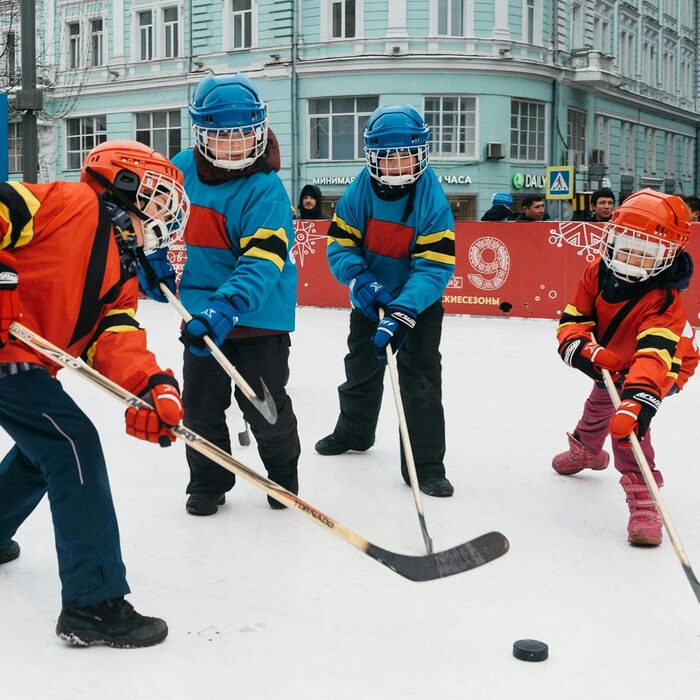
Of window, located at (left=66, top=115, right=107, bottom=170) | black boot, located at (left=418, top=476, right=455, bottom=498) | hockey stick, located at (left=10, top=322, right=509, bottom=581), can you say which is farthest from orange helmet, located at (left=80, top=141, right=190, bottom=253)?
window, located at (left=66, top=115, right=107, bottom=170)

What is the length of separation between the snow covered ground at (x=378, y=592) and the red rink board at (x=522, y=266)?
A: 5093 millimetres

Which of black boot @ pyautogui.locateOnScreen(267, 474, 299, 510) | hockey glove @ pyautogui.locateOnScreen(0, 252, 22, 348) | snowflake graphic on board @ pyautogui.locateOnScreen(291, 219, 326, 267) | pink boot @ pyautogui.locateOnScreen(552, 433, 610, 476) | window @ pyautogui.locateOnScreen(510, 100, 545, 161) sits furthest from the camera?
window @ pyautogui.locateOnScreen(510, 100, 545, 161)

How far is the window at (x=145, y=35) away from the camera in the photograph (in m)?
25.6

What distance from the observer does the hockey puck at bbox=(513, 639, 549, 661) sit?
8.66 feet

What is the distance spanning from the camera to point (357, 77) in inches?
879

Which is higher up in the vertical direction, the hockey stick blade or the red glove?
the red glove

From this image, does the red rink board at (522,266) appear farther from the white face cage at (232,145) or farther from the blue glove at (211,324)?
the blue glove at (211,324)

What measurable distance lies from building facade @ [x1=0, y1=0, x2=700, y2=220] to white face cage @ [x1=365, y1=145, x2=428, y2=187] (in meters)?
18.0

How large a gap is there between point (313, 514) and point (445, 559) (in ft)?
1.73

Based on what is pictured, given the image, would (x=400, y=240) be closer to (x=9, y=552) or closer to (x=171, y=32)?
(x=9, y=552)

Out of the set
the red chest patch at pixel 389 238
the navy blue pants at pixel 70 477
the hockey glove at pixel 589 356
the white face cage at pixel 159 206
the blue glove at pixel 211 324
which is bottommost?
the navy blue pants at pixel 70 477

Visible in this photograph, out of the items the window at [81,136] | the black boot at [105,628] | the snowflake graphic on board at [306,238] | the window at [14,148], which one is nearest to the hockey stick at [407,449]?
the black boot at [105,628]

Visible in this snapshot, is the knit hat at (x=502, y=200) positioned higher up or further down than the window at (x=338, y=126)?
further down

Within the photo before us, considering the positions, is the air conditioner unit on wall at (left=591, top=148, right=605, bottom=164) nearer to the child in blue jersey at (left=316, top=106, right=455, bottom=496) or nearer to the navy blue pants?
the child in blue jersey at (left=316, top=106, right=455, bottom=496)
